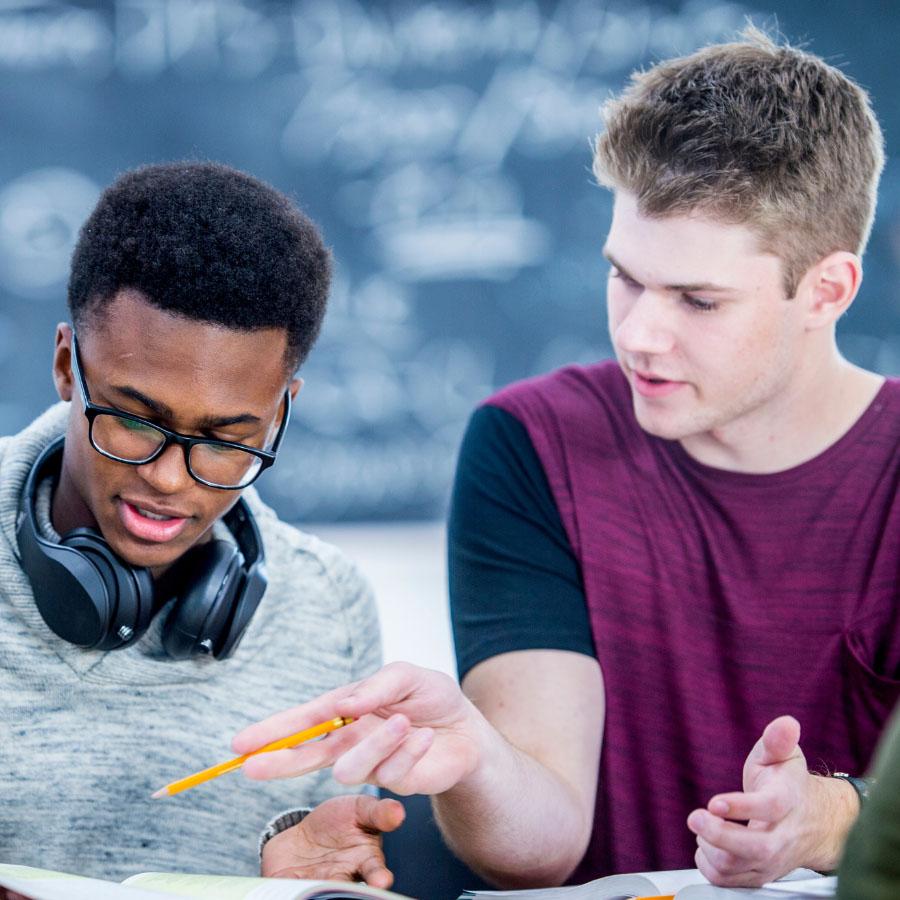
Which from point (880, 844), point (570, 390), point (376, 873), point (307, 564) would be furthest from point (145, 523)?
point (880, 844)

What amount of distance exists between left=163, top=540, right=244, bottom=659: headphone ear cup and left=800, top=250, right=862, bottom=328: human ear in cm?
81

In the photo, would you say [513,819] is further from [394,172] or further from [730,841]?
[394,172]

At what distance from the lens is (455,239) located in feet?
8.28

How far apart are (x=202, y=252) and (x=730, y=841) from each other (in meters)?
0.74

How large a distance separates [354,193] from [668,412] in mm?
1243

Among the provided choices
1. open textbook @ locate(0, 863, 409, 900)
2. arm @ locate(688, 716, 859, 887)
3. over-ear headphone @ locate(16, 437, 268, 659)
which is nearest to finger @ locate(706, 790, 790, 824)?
arm @ locate(688, 716, 859, 887)

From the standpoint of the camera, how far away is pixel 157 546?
1.17 metres

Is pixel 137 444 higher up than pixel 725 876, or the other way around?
pixel 137 444

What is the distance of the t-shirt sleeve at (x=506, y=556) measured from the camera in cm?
143

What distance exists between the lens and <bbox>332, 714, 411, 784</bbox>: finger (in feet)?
2.95

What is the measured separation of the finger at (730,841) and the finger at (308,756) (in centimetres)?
29

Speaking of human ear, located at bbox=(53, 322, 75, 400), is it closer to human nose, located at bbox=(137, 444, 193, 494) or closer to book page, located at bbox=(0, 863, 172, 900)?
human nose, located at bbox=(137, 444, 193, 494)

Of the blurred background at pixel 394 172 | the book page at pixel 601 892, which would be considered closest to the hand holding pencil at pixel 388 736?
the book page at pixel 601 892

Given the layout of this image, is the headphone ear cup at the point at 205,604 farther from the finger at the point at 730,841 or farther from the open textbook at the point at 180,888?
the finger at the point at 730,841
